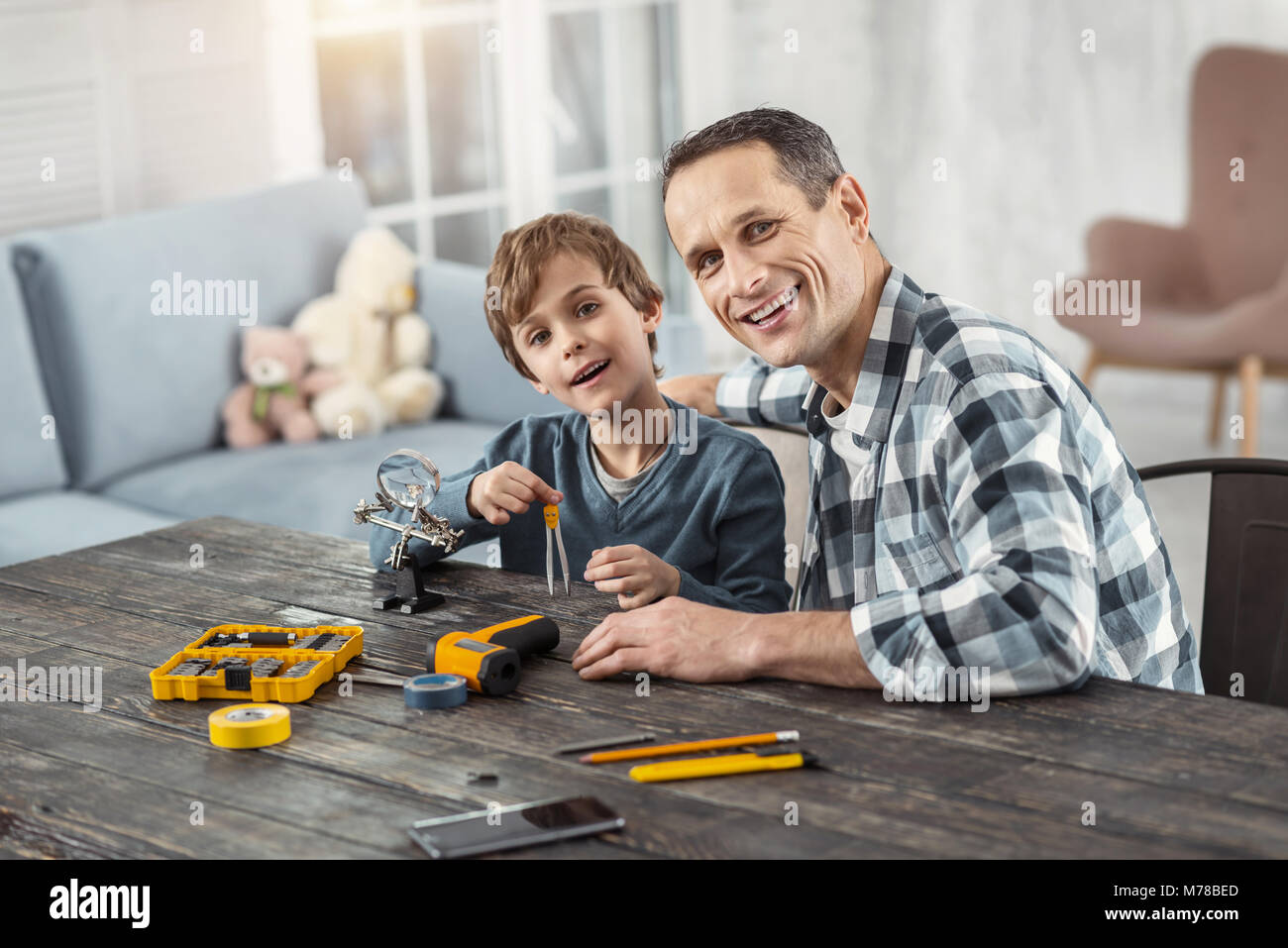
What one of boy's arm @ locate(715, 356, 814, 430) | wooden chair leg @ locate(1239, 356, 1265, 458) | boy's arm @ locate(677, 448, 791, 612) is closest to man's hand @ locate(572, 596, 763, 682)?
boy's arm @ locate(677, 448, 791, 612)

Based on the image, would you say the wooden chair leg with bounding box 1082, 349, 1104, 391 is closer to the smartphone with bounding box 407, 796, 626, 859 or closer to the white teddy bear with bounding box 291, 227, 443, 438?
the white teddy bear with bounding box 291, 227, 443, 438

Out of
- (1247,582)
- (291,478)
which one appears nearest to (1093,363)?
(291,478)

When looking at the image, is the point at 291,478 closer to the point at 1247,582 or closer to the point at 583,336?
the point at 583,336

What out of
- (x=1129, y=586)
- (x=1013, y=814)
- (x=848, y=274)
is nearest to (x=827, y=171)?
(x=848, y=274)

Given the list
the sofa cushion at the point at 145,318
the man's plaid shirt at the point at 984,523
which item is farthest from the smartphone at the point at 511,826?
the sofa cushion at the point at 145,318

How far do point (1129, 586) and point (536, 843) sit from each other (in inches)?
29.0

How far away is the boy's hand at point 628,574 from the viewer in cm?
146

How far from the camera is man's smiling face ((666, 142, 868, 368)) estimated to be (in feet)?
4.91

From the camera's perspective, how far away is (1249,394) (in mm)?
3975

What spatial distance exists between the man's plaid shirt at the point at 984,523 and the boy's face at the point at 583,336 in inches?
9.3

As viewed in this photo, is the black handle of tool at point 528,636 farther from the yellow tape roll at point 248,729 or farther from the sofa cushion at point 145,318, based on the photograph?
the sofa cushion at point 145,318

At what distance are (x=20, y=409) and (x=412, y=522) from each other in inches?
68.6

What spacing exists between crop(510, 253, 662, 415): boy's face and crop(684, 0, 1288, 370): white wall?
3.39 meters
